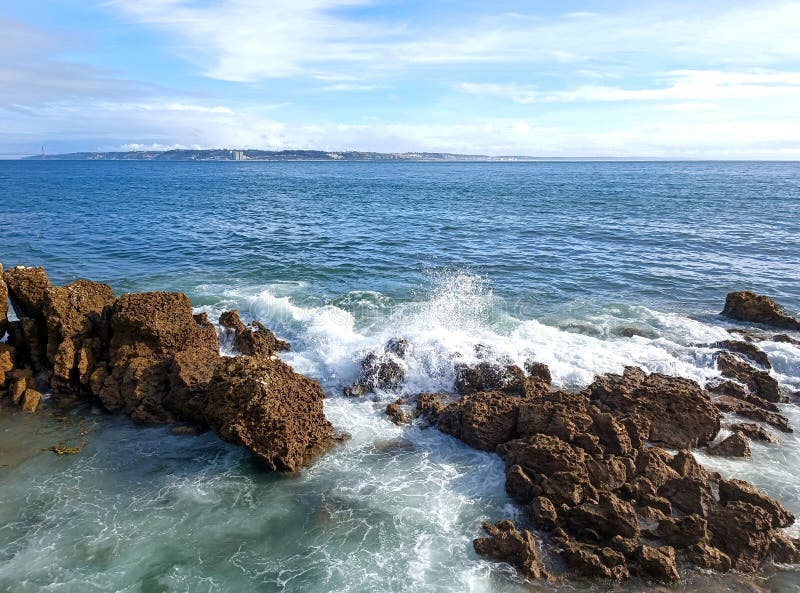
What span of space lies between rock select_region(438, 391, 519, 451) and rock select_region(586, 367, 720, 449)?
8.54 ft

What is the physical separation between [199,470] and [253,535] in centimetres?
264

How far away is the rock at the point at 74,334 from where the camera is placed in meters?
15.2

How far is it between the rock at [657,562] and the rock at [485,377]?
6.45 meters

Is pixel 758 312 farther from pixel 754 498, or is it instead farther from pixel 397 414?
pixel 397 414

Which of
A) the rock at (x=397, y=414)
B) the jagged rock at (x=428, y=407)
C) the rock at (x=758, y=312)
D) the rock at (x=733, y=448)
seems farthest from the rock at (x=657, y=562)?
the rock at (x=758, y=312)

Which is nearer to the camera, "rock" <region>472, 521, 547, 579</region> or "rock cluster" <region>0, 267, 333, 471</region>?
"rock" <region>472, 521, 547, 579</region>

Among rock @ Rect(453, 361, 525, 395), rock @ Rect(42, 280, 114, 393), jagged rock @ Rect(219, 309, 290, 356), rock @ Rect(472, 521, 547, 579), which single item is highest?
rock @ Rect(42, 280, 114, 393)

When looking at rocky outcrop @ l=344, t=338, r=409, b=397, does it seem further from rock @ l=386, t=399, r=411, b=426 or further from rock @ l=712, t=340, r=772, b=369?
rock @ l=712, t=340, r=772, b=369

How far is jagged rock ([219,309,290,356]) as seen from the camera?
58.6ft

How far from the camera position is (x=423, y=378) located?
651 inches


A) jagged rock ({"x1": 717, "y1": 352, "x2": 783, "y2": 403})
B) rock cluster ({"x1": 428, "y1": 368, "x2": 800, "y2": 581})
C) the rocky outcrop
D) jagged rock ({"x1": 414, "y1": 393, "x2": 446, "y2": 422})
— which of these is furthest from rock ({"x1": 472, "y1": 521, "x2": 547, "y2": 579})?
jagged rock ({"x1": 717, "y1": 352, "x2": 783, "y2": 403})

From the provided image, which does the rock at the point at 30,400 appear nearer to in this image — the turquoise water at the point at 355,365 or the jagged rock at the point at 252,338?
the turquoise water at the point at 355,365

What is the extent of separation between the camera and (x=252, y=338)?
18.0 m

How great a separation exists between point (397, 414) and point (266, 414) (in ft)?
12.4
